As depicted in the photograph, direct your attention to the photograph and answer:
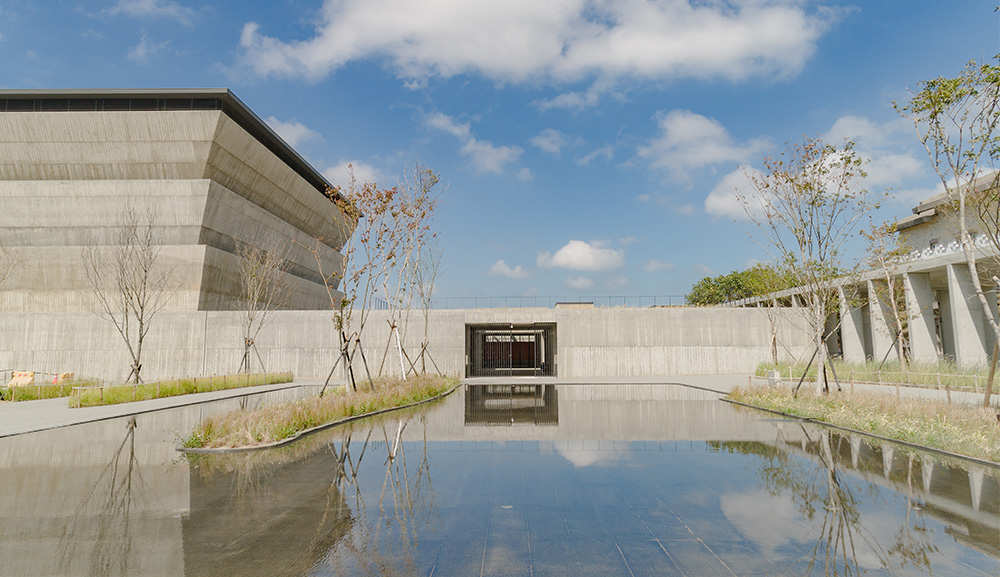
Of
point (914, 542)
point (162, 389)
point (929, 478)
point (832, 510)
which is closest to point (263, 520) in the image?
point (832, 510)

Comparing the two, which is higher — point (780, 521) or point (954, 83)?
point (954, 83)

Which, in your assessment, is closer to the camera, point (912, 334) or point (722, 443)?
point (722, 443)

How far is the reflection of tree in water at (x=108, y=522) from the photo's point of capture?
4.77 m

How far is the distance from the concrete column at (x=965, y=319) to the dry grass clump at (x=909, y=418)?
58.2 feet

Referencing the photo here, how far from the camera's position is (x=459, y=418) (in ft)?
49.1

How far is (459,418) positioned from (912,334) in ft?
93.9

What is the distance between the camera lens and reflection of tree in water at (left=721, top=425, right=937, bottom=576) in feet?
15.7

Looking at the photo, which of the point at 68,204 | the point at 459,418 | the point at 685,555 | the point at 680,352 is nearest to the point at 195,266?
the point at 68,204

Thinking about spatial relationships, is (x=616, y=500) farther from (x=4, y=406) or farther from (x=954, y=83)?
(x=4, y=406)

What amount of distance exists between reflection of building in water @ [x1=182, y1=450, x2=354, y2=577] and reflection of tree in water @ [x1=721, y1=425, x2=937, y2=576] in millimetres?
4460

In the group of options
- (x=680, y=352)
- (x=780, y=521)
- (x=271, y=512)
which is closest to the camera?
(x=780, y=521)

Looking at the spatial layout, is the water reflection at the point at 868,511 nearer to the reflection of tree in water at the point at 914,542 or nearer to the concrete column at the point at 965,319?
the reflection of tree in water at the point at 914,542

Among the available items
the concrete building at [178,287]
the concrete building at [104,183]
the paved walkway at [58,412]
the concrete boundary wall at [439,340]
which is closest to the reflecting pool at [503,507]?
the paved walkway at [58,412]

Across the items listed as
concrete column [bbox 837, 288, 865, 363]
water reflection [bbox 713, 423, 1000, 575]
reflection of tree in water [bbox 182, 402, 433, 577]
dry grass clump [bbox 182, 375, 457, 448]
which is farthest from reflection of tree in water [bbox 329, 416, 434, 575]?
concrete column [bbox 837, 288, 865, 363]
